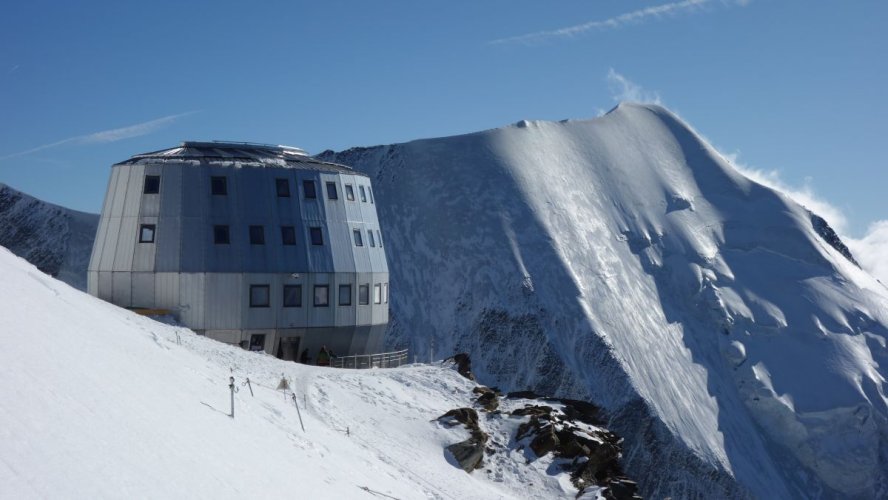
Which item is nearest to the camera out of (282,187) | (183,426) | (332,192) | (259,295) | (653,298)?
(183,426)

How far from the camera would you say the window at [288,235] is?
1453 inches

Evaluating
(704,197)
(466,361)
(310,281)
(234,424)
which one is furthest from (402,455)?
(704,197)

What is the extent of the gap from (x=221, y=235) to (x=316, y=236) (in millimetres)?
3861

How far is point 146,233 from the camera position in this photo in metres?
35.5

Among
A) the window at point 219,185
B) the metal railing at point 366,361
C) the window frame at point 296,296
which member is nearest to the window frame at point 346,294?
the window frame at point 296,296

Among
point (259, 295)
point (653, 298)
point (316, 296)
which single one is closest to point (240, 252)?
point (259, 295)

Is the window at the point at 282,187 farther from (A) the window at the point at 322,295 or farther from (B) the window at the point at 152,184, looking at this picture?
(B) the window at the point at 152,184

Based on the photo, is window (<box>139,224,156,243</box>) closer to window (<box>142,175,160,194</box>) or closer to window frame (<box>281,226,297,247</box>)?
window (<box>142,175,160,194</box>)

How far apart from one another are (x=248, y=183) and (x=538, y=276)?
49.9 m

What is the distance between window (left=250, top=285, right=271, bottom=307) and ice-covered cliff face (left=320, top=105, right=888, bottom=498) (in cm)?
4319

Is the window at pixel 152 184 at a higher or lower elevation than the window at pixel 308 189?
lower

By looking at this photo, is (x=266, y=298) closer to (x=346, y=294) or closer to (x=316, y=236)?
(x=316, y=236)

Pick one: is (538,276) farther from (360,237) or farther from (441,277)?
(360,237)

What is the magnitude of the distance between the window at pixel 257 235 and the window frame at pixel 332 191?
367 cm
